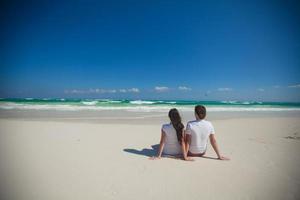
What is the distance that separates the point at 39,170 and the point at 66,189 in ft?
3.40

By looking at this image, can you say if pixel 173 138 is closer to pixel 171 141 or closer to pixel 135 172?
pixel 171 141

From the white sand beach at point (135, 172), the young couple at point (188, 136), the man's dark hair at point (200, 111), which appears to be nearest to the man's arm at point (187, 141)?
the young couple at point (188, 136)

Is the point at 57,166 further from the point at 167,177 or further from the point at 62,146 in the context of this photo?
the point at 167,177

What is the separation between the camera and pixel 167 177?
3604 mm

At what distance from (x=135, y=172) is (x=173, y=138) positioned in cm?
121

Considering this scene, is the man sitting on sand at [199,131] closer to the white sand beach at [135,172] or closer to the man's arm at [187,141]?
the man's arm at [187,141]

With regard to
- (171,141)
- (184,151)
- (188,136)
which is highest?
(188,136)

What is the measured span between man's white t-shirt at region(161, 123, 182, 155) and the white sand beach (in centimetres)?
33

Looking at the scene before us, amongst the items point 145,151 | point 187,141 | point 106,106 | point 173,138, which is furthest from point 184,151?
point 106,106

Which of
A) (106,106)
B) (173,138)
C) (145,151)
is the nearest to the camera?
(173,138)

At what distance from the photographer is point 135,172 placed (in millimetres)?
3828

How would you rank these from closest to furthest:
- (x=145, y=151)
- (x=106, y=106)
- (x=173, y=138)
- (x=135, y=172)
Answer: (x=135, y=172) → (x=173, y=138) → (x=145, y=151) → (x=106, y=106)

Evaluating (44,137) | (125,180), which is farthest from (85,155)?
(44,137)

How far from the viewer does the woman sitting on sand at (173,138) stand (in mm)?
4562
